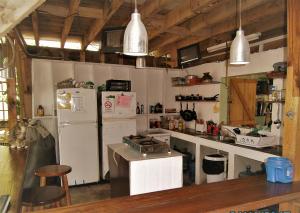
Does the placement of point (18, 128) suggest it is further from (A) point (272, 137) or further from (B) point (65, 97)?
(A) point (272, 137)

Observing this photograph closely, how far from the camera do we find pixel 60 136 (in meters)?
3.95

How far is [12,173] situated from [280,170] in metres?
2.19

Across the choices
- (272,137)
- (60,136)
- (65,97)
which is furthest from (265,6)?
(60,136)

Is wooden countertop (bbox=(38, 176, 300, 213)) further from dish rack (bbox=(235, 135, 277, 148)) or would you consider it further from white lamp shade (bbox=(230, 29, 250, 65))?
dish rack (bbox=(235, 135, 277, 148))

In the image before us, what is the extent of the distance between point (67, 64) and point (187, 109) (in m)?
2.71

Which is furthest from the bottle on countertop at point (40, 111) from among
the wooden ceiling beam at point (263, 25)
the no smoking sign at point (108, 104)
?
the wooden ceiling beam at point (263, 25)

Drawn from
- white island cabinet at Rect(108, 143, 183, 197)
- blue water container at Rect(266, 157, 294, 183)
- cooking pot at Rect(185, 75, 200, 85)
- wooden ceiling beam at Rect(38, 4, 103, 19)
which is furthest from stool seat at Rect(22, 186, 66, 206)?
cooking pot at Rect(185, 75, 200, 85)

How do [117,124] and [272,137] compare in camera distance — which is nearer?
[272,137]

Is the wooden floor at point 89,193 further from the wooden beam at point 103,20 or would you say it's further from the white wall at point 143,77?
the wooden beam at point 103,20

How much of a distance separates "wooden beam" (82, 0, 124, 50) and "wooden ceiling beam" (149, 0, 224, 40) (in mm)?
801

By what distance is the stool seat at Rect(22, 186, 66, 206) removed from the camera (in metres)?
1.94

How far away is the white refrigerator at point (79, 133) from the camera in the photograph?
3.97m

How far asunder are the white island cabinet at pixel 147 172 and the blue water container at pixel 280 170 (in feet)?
3.53

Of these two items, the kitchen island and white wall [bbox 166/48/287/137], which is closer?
the kitchen island
